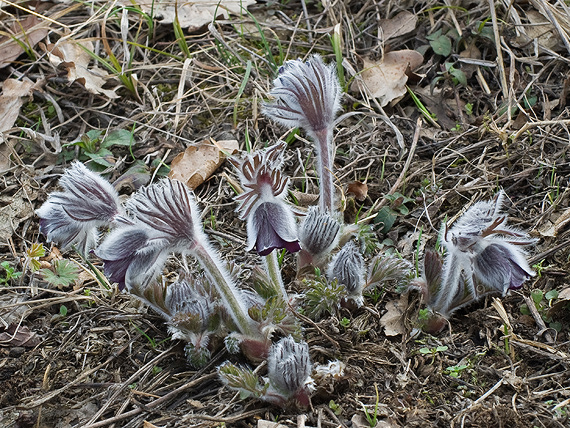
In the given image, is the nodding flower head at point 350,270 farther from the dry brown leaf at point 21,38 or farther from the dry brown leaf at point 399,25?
the dry brown leaf at point 21,38

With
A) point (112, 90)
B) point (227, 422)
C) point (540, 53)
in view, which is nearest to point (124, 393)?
point (227, 422)

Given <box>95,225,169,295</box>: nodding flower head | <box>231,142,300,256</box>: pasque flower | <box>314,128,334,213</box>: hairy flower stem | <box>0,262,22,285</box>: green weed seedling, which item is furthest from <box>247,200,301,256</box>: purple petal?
<box>0,262,22,285</box>: green weed seedling

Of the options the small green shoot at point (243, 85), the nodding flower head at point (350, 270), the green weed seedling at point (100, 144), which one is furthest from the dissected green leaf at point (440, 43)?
the green weed seedling at point (100, 144)

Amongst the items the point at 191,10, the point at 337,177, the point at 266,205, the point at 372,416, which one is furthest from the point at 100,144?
the point at 372,416

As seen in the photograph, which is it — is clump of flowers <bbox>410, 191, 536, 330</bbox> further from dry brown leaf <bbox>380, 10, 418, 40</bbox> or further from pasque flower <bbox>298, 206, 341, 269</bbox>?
dry brown leaf <bbox>380, 10, 418, 40</bbox>

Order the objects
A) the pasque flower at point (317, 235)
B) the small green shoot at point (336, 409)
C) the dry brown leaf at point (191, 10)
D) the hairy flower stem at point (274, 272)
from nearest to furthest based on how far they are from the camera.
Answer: the small green shoot at point (336, 409) < the hairy flower stem at point (274, 272) < the pasque flower at point (317, 235) < the dry brown leaf at point (191, 10)
